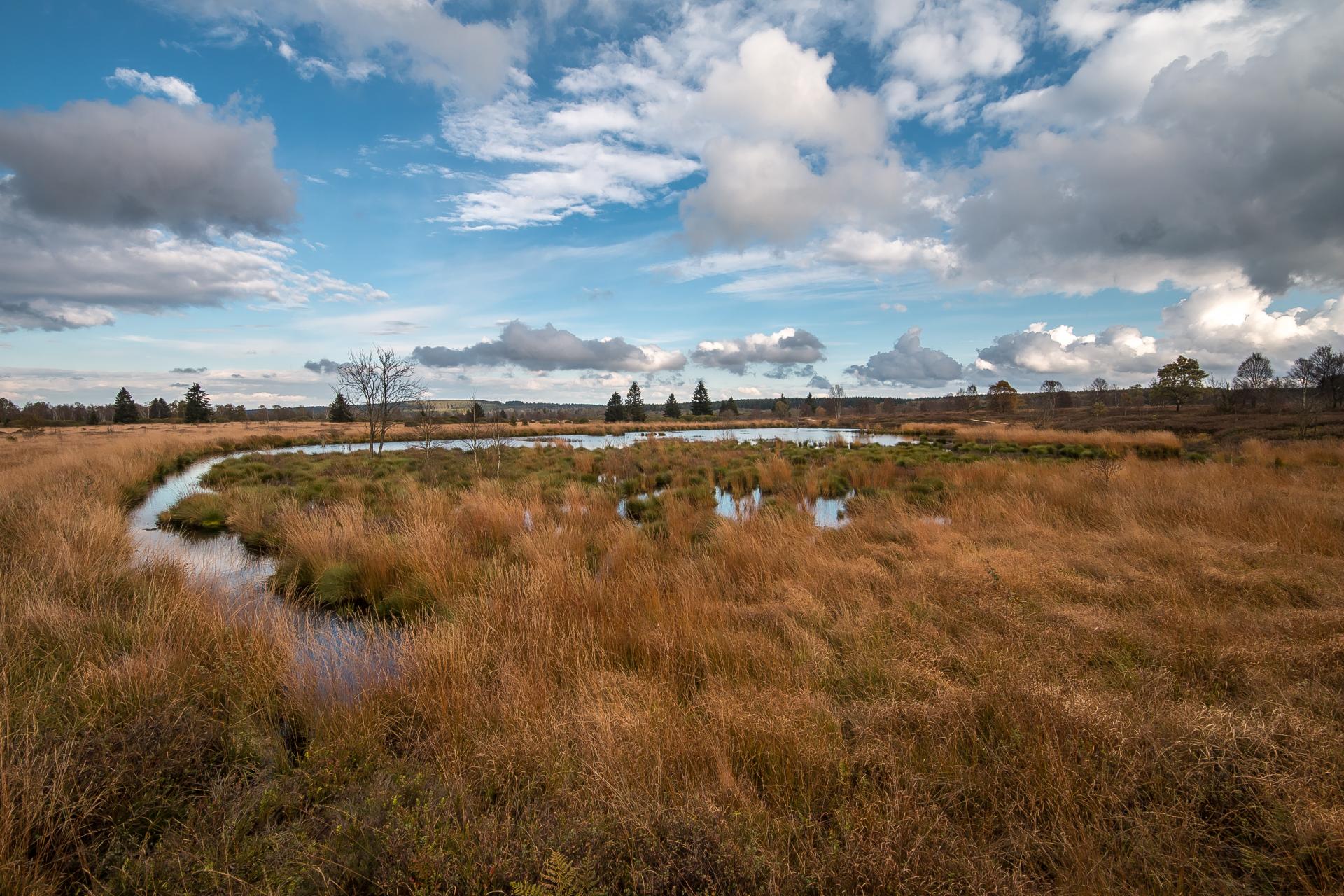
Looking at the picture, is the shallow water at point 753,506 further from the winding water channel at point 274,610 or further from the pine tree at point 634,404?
the pine tree at point 634,404

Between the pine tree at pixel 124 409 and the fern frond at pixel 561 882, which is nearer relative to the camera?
the fern frond at pixel 561 882

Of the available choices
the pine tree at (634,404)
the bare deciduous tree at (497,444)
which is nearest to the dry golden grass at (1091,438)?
the bare deciduous tree at (497,444)

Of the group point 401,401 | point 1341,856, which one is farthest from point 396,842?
point 401,401

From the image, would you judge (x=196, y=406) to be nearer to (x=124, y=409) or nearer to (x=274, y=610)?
(x=124, y=409)

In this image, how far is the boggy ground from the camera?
7.07ft

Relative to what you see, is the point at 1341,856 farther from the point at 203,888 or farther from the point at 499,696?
the point at 203,888

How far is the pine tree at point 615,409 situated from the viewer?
8231 cm

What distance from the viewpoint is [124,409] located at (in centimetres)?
6894

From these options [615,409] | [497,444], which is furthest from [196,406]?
[497,444]

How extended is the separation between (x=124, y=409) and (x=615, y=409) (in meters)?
64.6

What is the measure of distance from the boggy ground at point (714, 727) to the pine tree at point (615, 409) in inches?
2986

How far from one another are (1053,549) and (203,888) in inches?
336

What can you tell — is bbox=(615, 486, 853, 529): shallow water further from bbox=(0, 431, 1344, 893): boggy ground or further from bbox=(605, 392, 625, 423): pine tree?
bbox=(605, 392, 625, 423): pine tree

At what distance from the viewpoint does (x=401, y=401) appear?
19.0 meters
